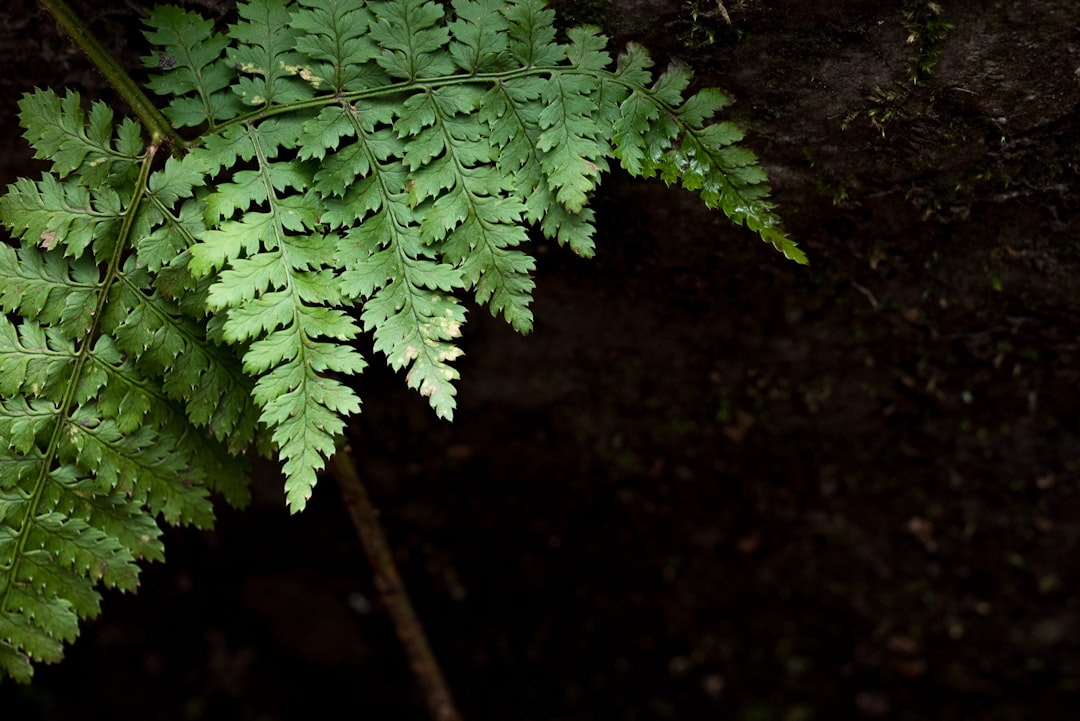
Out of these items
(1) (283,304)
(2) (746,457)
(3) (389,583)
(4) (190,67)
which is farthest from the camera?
(2) (746,457)

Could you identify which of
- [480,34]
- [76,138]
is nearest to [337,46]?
[480,34]

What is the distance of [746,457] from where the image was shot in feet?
12.1

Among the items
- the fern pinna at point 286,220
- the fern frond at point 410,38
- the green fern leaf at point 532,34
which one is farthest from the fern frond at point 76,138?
the green fern leaf at point 532,34

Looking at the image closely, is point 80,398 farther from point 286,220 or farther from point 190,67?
point 190,67

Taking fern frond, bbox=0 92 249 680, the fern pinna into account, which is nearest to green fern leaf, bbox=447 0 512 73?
the fern pinna

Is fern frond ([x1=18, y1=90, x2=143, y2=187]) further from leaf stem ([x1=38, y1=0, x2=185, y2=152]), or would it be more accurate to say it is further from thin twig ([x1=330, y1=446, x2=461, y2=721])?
thin twig ([x1=330, y1=446, x2=461, y2=721])

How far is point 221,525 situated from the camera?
415 cm

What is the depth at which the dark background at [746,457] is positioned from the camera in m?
2.28

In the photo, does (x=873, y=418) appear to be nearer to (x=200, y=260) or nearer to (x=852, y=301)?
(x=852, y=301)

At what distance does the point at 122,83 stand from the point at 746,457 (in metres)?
2.90

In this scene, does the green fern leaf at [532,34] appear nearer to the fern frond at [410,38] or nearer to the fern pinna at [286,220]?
the fern pinna at [286,220]

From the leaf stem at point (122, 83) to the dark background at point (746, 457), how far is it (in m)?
0.24

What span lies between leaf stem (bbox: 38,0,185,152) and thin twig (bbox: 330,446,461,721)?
1.15 m

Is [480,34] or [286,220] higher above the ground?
[480,34]
